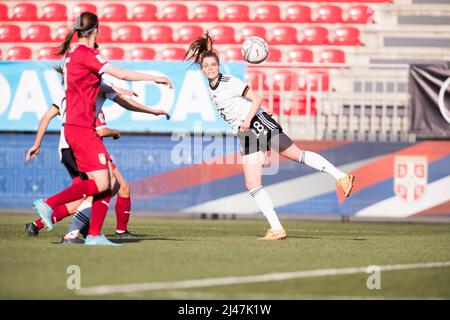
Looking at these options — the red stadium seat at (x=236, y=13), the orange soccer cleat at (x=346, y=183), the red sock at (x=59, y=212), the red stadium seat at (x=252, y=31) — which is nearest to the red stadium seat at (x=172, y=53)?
the red stadium seat at (x=252, y=31)

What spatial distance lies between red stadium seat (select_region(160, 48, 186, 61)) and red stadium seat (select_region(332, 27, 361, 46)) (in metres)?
3.53

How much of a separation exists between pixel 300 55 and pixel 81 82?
42.7 ft

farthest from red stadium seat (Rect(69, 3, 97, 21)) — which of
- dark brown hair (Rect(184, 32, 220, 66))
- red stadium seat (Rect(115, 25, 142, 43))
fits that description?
dark brown hair (Rect(184, 32, 220, 66))

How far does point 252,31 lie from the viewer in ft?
72.7

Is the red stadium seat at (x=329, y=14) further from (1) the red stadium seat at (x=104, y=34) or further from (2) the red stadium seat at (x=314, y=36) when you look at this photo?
(1) the red stadium seat at (x=104, y=34)

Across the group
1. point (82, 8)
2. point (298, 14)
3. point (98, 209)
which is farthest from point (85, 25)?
point (82, 8)

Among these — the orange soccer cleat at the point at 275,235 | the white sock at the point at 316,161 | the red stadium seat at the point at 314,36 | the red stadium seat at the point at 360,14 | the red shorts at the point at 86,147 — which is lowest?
the orange soccer cleat at the point at 275,235

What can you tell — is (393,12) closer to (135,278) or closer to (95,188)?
(95,188)

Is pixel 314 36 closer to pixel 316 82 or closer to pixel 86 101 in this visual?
pixel 316 82

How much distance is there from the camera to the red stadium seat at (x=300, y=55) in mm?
20953

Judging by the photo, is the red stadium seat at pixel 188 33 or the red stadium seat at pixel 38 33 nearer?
the red stadium seat at pixel 188 33

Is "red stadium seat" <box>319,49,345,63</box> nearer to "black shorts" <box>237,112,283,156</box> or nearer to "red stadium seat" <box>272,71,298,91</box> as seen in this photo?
"red stadium seat" <box>272,71,298,91</box>

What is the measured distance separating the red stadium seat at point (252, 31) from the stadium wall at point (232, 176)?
22.4ft
